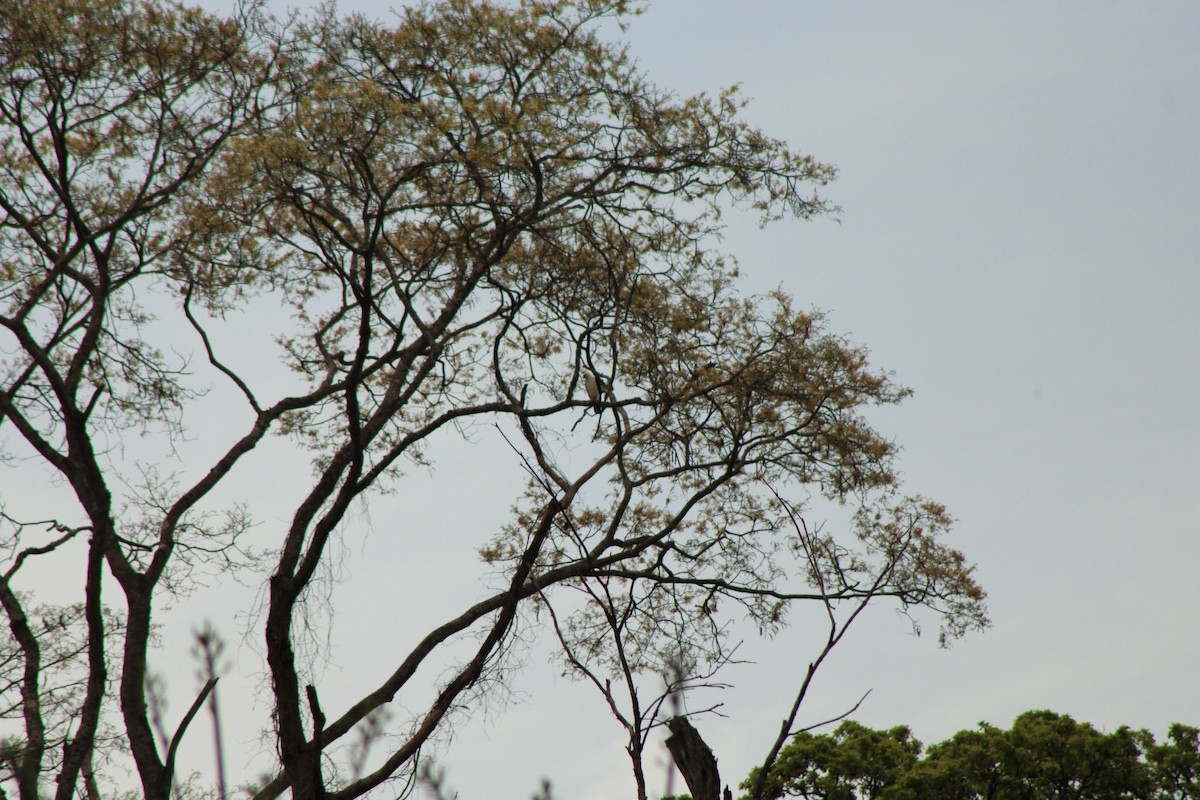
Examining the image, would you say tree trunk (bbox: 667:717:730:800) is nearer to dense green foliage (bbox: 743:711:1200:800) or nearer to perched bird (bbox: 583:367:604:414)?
perched bird (bbox: 583:367:604:414)

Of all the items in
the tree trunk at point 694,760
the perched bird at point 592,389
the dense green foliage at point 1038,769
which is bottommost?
the tree trunk at point 694,760

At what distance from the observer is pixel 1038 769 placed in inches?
715

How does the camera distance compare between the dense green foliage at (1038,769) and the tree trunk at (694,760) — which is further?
the dense green foliage at (1038,769)

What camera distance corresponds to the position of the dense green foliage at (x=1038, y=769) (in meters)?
18.0

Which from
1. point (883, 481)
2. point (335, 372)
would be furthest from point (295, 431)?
point (883, 481)

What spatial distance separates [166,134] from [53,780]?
693cm

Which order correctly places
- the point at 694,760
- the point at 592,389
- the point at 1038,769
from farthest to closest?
the point at 1038,769, the point at 592,389, the point at 694,760

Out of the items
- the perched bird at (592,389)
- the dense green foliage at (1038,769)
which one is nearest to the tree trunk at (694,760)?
the perched bird at (592,389)

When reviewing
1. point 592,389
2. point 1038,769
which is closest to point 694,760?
point 592,389

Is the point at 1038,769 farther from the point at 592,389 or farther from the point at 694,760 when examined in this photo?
the point at 694,760

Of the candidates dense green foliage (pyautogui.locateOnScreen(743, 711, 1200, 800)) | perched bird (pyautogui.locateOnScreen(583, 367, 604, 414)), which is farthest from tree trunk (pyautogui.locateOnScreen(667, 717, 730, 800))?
dense green foliage (pyautogui.locateOnScreen(743, 711, 1200, 800))

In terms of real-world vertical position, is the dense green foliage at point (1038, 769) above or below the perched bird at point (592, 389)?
below

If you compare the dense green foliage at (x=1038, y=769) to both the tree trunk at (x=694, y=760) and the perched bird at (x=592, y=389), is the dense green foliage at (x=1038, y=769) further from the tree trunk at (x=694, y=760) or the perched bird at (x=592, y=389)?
the tree trunk at (x=694, y=760)

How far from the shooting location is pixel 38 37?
11.7 m
